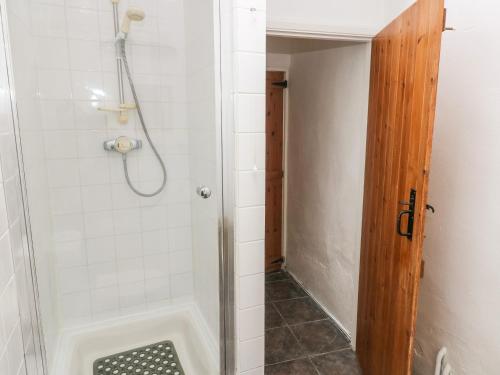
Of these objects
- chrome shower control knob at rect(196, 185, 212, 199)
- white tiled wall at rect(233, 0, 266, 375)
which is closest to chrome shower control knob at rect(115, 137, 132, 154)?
chrome shower control knob at rect(196, 185, 212, 199)

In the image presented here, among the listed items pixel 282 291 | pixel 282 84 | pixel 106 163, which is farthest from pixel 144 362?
pixel 282 84

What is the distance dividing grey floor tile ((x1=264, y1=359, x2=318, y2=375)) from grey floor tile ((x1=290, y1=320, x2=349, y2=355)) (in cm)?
12

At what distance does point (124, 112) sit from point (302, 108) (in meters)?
1.53

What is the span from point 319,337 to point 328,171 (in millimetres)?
1167

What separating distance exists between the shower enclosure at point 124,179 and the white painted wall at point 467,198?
3.50 ft

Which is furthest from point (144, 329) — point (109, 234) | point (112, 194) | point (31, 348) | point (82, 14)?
point (82, 14)

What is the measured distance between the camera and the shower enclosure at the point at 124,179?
175 cm

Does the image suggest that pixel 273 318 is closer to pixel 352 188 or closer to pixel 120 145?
pixel 352 188

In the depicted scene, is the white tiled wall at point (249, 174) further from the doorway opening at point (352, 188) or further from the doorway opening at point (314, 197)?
the doorway opening at point (314, 197)

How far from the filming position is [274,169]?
10.9 feet

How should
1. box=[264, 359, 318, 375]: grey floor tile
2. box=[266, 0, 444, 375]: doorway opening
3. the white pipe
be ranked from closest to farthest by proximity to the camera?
box=[266, 0, 444, 375]: doorway opening
the white pipe
box=[264, 359, 318, 375]: grey floor tile

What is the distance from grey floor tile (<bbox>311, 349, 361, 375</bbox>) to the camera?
208 cm

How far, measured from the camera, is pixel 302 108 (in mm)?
2977

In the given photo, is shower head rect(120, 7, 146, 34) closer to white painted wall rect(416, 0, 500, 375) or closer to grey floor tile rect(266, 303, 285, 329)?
white painted wall rect(416, 0, 500, 375)
